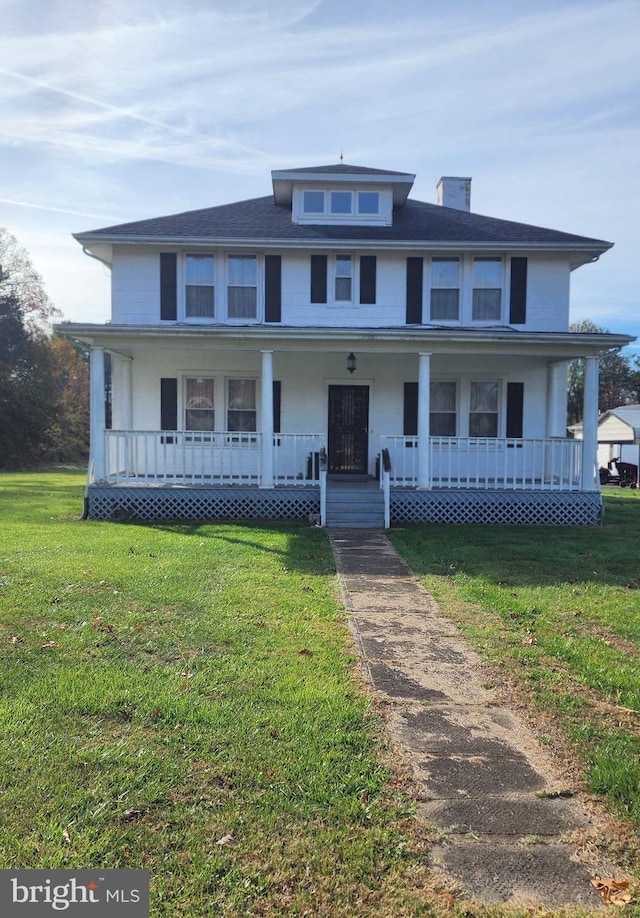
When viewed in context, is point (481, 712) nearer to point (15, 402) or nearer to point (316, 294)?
point (316, 294)

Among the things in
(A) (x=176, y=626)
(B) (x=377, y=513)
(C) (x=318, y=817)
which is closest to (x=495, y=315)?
(B) (x=377, y=513)

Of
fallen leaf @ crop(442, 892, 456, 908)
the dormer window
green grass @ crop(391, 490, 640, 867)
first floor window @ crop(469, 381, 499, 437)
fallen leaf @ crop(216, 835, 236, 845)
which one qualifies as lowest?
fallen leaf @ crop(442, 892, 456, 908)

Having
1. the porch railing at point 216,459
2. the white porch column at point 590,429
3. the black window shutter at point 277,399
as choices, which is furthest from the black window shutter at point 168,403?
the white porch column at point 590,429

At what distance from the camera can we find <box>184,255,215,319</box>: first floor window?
13.7m

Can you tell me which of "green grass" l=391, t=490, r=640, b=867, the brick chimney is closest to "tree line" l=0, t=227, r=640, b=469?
the brick chimney

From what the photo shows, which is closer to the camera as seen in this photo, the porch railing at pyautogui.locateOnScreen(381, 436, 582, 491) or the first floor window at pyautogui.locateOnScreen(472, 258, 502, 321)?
the porch railing at pyautogui.locateOnScreen(381, 436, 582, 491)

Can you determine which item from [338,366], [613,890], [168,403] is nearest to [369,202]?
[338,366]

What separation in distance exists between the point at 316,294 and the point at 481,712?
1136 centimetres

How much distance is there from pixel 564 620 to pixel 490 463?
8239mm

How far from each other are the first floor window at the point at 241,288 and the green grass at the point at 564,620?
6.51 metres

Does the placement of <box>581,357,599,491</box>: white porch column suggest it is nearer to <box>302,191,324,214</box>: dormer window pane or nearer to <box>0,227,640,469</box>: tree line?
<box>302,191,324,214</box>: dormer window pane

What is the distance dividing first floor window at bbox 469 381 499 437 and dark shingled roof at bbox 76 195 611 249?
330cm

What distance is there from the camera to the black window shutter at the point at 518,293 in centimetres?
1368

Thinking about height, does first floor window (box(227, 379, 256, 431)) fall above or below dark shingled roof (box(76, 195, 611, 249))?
below
